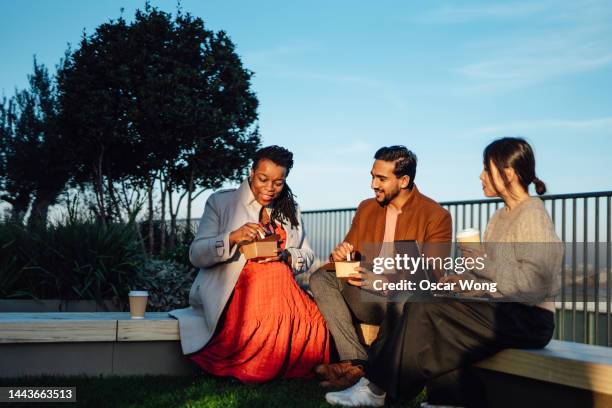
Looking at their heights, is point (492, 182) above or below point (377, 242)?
above

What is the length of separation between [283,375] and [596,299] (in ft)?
8.58

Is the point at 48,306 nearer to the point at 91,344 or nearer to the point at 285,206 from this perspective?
the point at 91,344

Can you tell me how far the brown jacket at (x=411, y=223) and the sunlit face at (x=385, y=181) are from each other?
10 centimetres

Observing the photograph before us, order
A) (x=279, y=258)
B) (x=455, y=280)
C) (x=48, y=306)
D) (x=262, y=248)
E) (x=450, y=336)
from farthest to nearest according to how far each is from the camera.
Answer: (x=48, y=306), (x=279, y=258), (x=262, y=248), (x=455, y=280), (x=450, y=336)

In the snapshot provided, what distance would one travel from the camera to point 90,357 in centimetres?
440

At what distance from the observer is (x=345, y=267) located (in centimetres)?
386

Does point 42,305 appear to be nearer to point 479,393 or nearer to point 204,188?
point 479,393

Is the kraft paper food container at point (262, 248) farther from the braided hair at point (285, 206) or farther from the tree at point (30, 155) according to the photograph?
the tree at point (30, 155)

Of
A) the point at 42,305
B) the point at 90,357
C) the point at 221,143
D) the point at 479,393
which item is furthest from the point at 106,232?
the point at 221,143

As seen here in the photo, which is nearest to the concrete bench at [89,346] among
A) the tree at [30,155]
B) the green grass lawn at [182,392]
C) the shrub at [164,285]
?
the green grass lawn at [182,392]

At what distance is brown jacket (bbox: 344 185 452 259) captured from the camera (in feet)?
13.2

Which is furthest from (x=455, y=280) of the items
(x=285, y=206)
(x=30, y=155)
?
(x=30, y=155)

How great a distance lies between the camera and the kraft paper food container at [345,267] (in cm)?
385

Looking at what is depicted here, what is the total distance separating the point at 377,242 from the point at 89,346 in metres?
1.87
